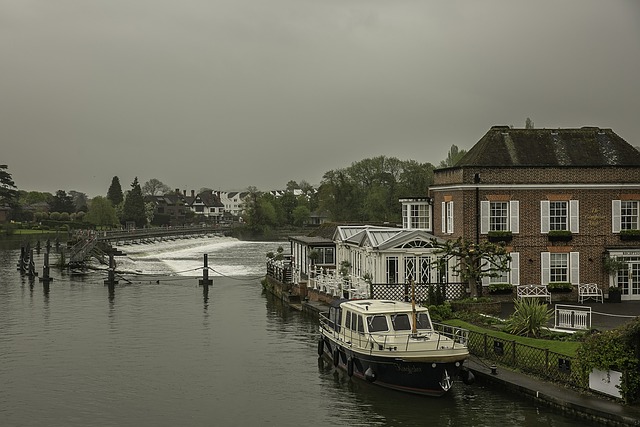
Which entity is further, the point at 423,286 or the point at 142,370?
the point at 423,286

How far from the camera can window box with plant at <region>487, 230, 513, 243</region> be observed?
138 ft

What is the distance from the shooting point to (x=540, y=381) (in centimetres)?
2573

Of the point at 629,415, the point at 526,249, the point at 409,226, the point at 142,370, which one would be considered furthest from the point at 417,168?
the point at 629,415

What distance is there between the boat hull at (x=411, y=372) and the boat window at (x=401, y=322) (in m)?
1.54

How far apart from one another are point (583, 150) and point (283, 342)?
19.7 meters

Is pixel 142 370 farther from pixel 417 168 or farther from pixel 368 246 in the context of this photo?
pixel 417 168

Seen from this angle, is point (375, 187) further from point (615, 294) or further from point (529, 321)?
point (529, 321)

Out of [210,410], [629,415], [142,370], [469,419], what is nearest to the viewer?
[629,415]

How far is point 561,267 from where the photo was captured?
42.8 metres

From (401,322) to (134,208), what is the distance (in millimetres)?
160879

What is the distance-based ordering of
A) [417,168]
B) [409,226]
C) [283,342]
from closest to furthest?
[283,342] → [409,226] → [417,168]

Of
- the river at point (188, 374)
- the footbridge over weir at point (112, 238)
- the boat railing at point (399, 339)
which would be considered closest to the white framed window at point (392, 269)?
the river at point (188, 374)

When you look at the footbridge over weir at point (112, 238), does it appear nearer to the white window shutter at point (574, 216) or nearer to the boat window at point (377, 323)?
the white window shutter at point (574, 216)

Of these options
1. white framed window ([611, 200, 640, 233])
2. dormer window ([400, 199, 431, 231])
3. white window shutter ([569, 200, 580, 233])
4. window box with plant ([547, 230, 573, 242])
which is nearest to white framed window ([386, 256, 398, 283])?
dormer window ([400, 199, 431, 231])
